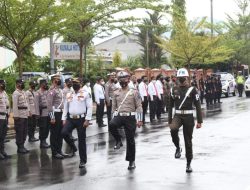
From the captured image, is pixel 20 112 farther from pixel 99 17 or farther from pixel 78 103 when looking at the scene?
pixel 99 17

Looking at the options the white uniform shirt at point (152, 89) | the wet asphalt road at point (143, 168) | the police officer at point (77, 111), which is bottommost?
the wet asphalt road at point (143, 168)

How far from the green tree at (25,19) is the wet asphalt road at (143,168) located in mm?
4596

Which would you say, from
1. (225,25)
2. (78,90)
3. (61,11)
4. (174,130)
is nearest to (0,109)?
(78,90)

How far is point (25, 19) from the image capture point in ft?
57.1

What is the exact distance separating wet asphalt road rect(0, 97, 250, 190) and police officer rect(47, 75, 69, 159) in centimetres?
29

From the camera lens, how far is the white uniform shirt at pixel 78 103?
10781 millimetres

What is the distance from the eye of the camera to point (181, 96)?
10062mm

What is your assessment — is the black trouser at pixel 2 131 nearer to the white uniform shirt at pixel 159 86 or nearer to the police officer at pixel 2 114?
the police officer at pixel 2 114

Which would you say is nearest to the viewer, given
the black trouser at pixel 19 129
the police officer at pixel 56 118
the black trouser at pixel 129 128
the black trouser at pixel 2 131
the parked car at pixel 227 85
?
the black trouser at pixel 129 128

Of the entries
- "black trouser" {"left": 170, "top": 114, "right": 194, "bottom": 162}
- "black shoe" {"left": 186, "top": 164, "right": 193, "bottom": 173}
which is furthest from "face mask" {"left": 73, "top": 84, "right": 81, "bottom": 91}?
"black shoe" {"left": 186, "top": 164, "right": 193, "bottom": 173}

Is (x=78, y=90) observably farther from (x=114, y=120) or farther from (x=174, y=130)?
(x=174, y=130)

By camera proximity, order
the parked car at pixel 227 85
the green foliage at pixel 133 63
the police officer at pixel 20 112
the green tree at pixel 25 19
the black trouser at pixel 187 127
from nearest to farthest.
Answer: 1. the black trouser at pixel 187 127
2. the police officer at pixel 20 112
3. the green tree at pixel 25 19
4. the parked car at pixel 227 85
5. the green foliage at pixel 133 63

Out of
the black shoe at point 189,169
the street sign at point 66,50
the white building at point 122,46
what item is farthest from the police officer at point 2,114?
the white building at point 122,46

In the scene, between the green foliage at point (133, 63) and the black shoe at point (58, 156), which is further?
the green foliage at point (133, 63)
